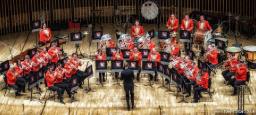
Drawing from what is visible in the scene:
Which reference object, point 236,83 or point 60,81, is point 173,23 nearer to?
point 236,83

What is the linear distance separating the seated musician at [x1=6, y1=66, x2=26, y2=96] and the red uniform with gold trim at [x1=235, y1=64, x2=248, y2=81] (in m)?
6.75

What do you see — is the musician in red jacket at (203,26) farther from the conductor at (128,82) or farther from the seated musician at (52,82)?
the seated musician at (52,82)

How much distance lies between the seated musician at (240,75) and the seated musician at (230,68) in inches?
11.0

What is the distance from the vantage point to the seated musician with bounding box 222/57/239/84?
18.2 metres

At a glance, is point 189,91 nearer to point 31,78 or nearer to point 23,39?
point 31,78

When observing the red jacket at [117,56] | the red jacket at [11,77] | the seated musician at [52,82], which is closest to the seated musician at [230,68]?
the red jacket at [117,56]

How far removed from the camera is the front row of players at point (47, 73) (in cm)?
1764

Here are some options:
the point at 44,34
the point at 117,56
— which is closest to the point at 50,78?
the point at 117,56

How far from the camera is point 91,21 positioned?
27047 mm

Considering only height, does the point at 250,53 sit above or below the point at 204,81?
above

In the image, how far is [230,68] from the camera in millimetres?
18516

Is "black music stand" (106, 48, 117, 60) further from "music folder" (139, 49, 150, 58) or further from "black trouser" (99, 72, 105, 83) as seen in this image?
"music folder" (139, 49, 150, 58)

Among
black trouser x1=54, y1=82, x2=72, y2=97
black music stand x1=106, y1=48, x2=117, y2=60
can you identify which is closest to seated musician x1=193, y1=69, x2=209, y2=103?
black music stand x1=106, y1=48, x2=117, y2=60

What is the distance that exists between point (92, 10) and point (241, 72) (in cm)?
1044
